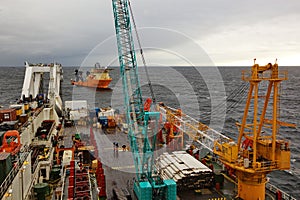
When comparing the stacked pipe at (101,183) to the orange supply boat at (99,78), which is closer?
the stacked pipe at (101,183)

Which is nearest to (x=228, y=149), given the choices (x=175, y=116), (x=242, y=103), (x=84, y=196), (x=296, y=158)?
(x=84, y=196)

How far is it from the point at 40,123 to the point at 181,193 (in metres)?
22.6

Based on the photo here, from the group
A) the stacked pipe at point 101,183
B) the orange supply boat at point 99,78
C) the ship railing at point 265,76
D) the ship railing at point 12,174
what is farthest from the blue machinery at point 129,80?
the orange supply boat at point 99,78

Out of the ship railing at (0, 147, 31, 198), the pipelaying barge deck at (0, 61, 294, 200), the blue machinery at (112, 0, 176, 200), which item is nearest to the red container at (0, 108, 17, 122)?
the pipelaying barge deck at (0, 61, 294, 200)

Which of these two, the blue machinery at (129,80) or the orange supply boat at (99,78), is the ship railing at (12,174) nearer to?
the blue machinery at (129,80)

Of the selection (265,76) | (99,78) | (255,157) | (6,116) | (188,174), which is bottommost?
(188,174)

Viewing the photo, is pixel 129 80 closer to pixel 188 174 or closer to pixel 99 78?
pixel 188 174

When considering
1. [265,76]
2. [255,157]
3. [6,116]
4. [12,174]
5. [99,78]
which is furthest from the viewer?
[99,78]

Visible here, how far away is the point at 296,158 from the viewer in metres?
41.1

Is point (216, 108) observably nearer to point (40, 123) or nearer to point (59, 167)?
point (40, 123)

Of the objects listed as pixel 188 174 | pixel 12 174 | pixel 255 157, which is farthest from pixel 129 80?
pixel 12 174

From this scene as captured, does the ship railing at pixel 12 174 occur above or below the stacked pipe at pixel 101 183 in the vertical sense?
above

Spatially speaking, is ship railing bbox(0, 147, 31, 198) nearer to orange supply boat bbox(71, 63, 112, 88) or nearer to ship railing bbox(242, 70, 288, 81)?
ship railing bbox(242, 70, 288, 81)

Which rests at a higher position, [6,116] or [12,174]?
[6,116]
